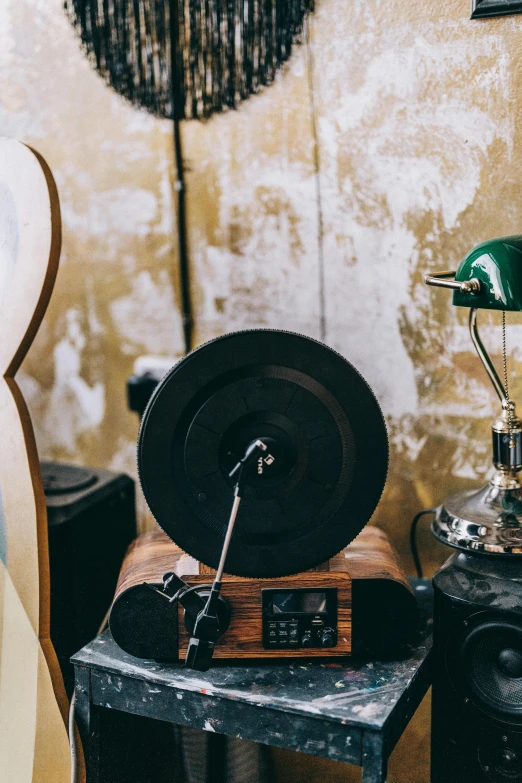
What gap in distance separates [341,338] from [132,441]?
2.02 feet

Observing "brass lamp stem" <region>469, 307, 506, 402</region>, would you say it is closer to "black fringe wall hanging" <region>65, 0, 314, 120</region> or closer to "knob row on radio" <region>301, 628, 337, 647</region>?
"knob row on radio" <region>301, 628, 337, 647</region>

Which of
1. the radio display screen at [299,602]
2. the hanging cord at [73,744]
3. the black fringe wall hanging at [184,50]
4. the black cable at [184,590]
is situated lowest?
the hanging cord at [73,744]

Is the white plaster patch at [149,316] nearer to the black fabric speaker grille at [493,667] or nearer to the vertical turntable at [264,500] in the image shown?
the vertical turntable at [264,500]

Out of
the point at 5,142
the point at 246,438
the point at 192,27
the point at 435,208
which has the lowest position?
the point at 246,438

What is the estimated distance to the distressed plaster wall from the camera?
1514 millimetres

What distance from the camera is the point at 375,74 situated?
1.55m

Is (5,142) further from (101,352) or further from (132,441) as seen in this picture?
(132,441)

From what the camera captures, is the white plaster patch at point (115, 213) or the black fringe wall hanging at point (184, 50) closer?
the black fringe wall hanging at point (184, 50)

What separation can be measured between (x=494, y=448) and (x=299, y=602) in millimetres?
423

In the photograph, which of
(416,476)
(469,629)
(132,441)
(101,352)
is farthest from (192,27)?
(469,629)

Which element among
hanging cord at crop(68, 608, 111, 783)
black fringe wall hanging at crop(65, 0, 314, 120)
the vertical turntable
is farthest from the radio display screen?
black fringe wall hanging at crop(65, 0, 314, 120)

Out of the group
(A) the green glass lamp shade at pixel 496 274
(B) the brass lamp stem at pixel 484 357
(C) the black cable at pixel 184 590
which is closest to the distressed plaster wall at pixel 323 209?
(B) the brass lamp stem at pixel 484 357

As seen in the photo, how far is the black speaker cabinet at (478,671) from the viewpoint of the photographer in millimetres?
1194

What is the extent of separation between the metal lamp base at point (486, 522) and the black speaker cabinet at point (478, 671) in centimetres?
3
